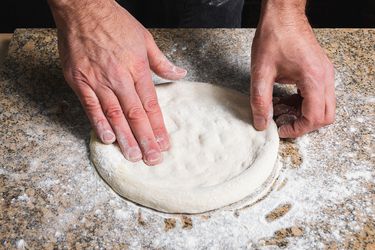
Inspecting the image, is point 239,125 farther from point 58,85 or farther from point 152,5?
point 152,5

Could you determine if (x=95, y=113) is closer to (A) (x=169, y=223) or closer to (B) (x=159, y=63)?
(B) (x=159, y=63)

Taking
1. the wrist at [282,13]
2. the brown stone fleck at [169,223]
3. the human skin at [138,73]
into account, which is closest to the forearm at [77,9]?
the human skin at [138,73]

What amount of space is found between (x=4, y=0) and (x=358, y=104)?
2.05 m

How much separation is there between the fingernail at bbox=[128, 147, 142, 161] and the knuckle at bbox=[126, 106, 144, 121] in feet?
0.30

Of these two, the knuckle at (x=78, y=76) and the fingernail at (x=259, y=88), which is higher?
the knuckle at (x=78, y=76)

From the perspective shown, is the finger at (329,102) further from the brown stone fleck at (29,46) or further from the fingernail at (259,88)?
the brown stone fleck at (29,46)

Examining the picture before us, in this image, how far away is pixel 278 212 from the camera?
4.42 feet

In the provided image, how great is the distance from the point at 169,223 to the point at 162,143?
0.80 feet

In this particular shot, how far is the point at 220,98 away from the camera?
1580mm

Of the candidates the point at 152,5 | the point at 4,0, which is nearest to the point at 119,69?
the point at 152,5

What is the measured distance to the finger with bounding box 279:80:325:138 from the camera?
56.5 inches

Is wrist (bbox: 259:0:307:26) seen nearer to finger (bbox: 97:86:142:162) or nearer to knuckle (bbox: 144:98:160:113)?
knuckle (bbox: 144:98:160:113)

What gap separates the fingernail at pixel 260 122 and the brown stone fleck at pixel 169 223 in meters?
0.39

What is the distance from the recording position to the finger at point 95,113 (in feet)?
4.67
